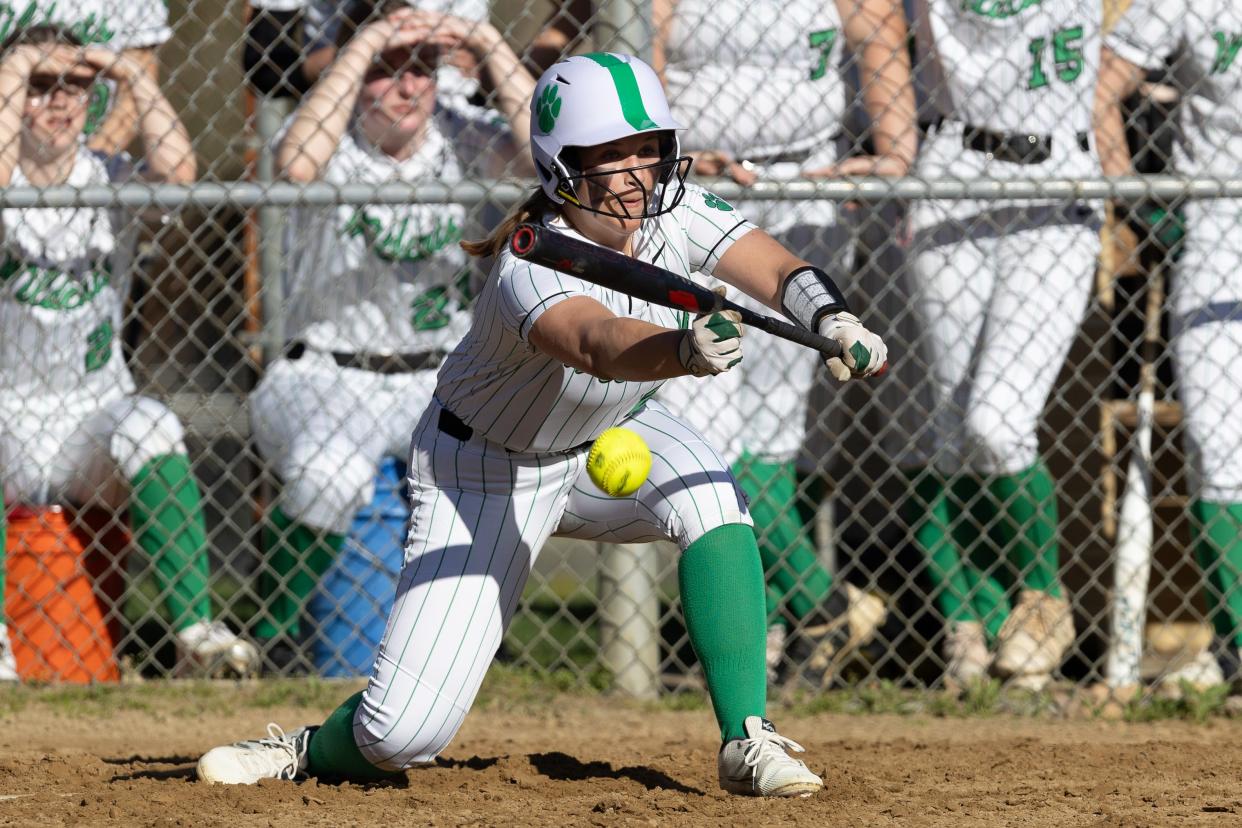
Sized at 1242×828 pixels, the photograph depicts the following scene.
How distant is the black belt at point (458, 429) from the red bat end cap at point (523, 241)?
0.62 m

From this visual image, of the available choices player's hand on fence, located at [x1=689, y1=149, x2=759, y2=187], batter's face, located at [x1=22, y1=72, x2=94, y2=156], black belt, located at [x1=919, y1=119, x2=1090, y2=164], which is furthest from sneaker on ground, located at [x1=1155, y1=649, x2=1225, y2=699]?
batter's face, located at [x1=22, y1=72, x2=94, y2=156]

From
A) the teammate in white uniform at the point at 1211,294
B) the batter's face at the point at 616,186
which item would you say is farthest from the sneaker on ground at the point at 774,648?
the batter's face at the point at 616,186

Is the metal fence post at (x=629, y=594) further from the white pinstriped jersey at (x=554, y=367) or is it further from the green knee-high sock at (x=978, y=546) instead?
the white pinstriped jersey at (x=554, y=367)

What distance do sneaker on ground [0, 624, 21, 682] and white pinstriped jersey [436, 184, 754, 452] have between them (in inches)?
Result: 87.7

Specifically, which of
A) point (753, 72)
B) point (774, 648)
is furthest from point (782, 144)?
point (774, 648)

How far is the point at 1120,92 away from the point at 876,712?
2074mm

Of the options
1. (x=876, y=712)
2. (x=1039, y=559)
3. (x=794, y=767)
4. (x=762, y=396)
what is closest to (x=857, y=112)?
(x=762, y=396)

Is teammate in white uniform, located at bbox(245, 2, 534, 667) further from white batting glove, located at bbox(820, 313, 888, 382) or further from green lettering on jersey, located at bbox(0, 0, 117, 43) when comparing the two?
white batting glove, located at bbox(820, 313, 888, 382)

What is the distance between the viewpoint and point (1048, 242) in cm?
455

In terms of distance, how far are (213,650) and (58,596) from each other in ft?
1.69

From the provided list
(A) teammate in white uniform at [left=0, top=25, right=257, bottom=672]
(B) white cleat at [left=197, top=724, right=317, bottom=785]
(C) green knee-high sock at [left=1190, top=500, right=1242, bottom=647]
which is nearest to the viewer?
(B) white cleat at [left=197, top=724, right=317, bottom=785]

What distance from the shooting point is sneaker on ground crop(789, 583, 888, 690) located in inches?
184

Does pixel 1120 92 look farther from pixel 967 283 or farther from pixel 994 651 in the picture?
pixel 994 651

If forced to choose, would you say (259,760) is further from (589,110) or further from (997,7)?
(997,7)
